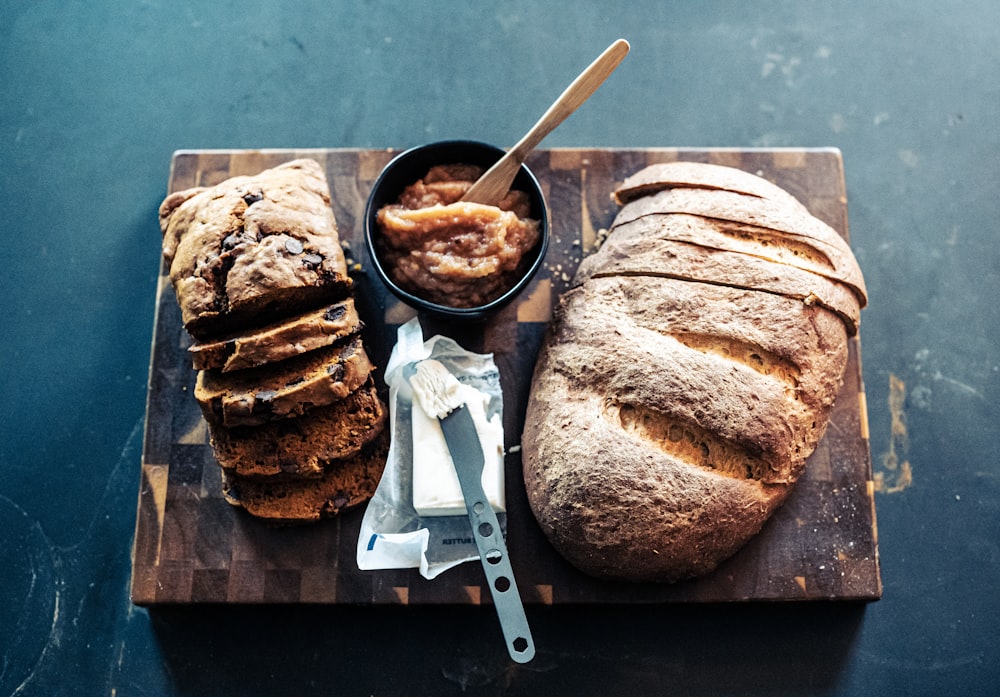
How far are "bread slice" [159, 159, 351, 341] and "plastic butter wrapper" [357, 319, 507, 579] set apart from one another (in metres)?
0.48

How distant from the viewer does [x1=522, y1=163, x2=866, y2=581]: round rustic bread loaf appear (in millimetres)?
2635

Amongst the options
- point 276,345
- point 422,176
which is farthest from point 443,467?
point 422,176

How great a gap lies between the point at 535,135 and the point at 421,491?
1.28 meters

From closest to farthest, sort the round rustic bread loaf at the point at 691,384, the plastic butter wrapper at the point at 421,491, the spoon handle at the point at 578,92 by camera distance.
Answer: the round rustic bread loaf at the point at 691,384 < the spoon handle at the point at 578,92 < the plastic butter wrapper at the point at 421,491

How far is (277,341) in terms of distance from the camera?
2.65 metres

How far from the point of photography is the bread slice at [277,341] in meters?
2.65

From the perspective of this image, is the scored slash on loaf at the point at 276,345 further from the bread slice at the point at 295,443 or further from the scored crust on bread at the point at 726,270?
the scored crust on bread at the point at 726,270

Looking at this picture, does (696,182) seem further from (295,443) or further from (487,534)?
(295,443)

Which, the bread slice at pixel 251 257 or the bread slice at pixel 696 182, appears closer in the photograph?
the bread slice at pixel 251 257

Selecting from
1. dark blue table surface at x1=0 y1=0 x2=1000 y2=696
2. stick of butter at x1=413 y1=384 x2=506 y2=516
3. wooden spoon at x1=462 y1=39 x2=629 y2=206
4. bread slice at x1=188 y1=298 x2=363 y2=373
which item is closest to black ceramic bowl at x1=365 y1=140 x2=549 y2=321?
wooden spoon at x1=462 y1=39 x2=629 y2=206

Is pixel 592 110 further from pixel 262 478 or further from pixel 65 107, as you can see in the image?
pixel 65 107

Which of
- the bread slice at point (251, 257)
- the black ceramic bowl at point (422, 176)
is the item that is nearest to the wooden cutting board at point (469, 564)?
the black ceramic bowl at point (422, 176)

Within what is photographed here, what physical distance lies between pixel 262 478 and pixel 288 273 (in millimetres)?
727

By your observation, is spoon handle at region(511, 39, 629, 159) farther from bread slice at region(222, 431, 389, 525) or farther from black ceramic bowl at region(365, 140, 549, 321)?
bread slice at region(222, 431, 389, 525)
